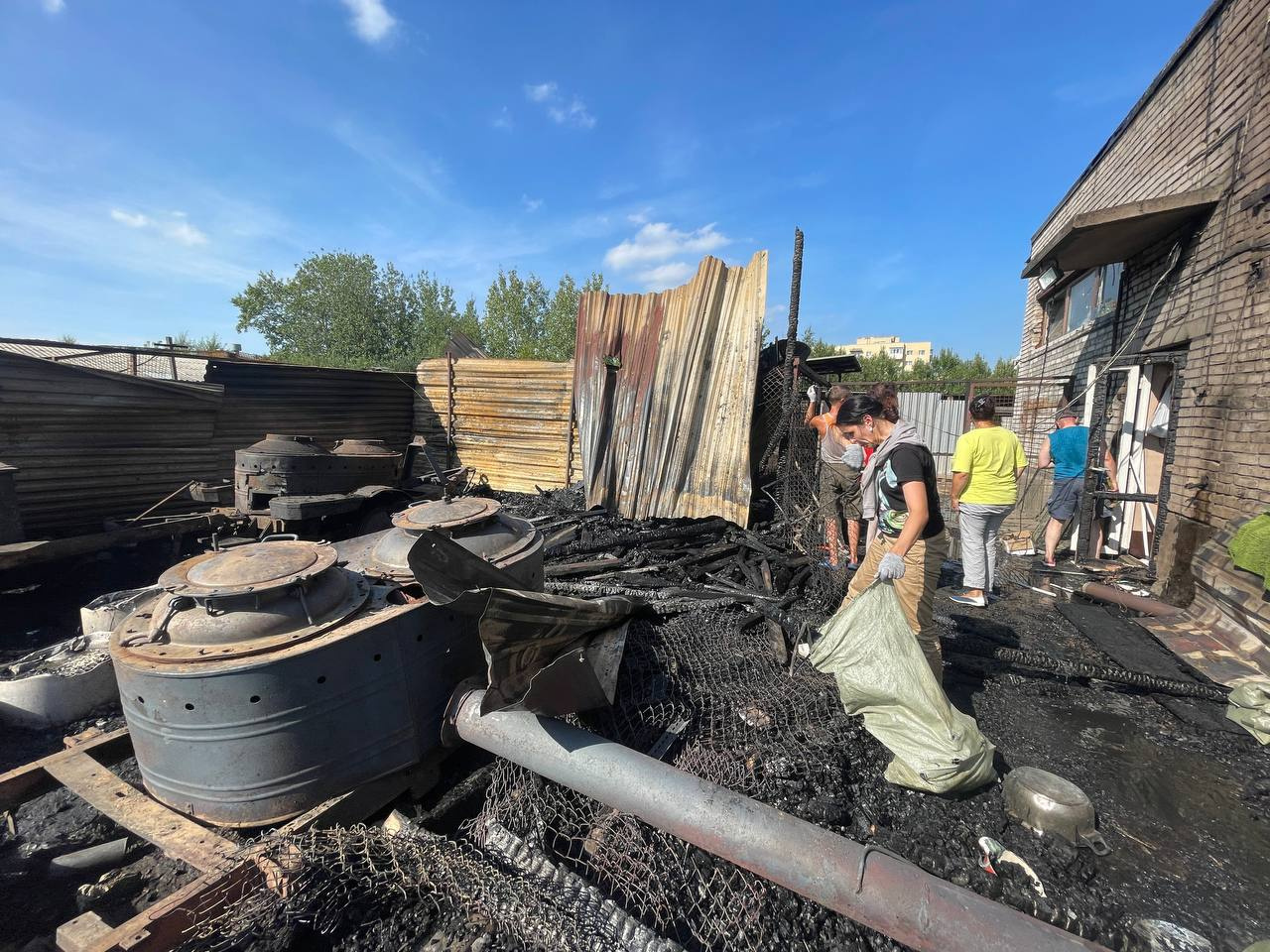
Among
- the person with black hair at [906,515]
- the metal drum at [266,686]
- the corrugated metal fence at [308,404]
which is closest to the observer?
the metal drum at [266,686]

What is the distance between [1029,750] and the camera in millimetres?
3268

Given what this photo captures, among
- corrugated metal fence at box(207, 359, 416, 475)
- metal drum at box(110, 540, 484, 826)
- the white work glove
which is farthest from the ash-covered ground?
corrugated metal fence at box(207, 359, 416, 475)

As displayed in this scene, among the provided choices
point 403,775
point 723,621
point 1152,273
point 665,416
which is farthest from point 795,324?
point 403,775

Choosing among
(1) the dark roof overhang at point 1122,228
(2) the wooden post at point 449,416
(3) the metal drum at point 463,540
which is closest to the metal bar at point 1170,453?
(1) the dark roof overhang at point 1122,228

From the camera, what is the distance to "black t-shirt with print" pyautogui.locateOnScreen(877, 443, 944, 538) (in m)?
3.14

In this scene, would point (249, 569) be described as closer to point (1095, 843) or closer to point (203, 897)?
point (203, 897)

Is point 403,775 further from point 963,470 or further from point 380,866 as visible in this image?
point 963,470

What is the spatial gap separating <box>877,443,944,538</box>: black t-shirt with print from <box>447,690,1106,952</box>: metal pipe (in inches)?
85.0

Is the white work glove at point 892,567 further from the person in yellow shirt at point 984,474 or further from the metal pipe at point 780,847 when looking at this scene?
the person in yellow shirt at point 984,474

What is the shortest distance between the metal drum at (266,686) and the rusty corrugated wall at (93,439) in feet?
19.9

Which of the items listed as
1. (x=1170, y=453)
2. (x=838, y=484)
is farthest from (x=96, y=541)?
(x=1170, y=453)

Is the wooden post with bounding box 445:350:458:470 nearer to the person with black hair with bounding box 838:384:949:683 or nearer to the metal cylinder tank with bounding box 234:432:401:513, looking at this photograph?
the metal cylinder tank with bounding box 234:432:401:513

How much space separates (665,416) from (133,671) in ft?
20.4

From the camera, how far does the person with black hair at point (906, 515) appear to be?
10.3ft
